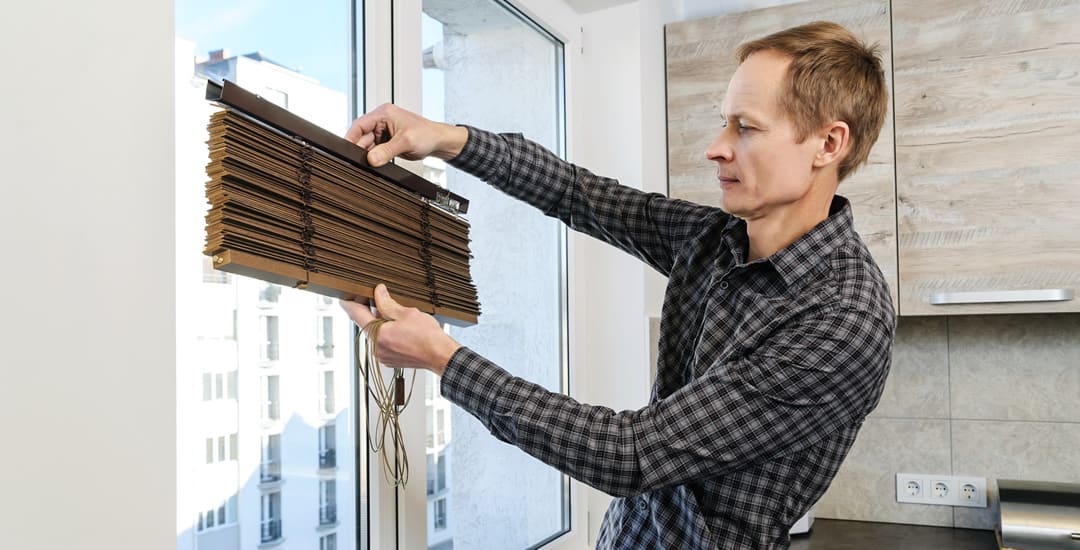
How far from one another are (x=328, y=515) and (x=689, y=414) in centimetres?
59

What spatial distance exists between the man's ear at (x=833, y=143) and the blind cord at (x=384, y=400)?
1.99 feet

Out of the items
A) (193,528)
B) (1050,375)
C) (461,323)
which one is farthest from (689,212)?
(1050,375)

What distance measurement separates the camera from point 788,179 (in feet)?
3.67

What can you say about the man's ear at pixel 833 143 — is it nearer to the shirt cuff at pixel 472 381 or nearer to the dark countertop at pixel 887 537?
the shirt cuff at pixel 472 381

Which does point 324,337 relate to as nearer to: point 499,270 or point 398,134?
point 398,134

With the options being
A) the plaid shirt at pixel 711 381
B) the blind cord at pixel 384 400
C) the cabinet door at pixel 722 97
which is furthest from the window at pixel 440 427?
the cabinet door at pixel 722 97

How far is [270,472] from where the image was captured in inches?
45.2

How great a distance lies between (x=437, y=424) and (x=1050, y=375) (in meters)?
1.62

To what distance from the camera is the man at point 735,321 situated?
980 mm

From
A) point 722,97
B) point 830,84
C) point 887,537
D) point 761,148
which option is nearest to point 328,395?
point 761,148

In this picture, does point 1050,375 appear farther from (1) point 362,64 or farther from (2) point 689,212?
(1) point 362,64

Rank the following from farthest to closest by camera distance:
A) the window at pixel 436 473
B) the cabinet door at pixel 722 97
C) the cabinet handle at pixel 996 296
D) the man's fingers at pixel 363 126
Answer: the cabinet door at pixel 722 97 → the cabinet handle at pixel 996 296 → the window at pixel 436 473 → the man's fingers at pixel 363 126

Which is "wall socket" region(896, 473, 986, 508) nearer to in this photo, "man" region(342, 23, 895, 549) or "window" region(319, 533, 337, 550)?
"man" region(342, 23, 895, 549)

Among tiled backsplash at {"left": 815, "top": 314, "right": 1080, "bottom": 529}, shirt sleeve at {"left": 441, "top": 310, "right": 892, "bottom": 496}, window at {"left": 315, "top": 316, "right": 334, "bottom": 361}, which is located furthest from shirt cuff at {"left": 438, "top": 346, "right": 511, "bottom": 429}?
tiled backsplash at {"left": 815, "top": 314, "right": 1080, "bottom": 529}
